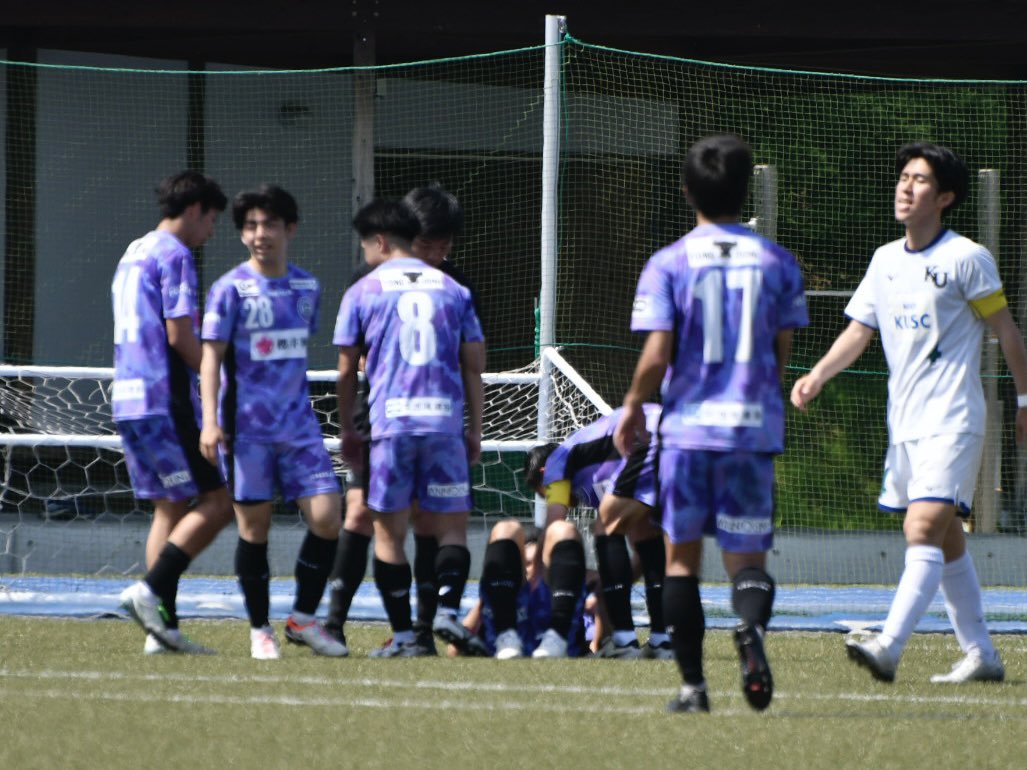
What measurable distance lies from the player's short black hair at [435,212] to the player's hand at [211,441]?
1129 millimetres

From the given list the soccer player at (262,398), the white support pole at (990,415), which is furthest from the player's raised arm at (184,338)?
the white support pole at (990,415)

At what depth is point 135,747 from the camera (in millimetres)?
4270

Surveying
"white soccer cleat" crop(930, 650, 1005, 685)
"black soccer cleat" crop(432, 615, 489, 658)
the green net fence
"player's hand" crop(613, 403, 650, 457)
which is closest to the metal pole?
the green net fence

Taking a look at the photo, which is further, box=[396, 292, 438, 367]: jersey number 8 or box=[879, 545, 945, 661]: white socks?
box=[396, 292, 438, 367]: jersey number 8

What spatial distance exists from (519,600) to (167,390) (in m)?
1.61

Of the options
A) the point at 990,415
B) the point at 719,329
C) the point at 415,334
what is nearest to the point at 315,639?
the point at 415,334

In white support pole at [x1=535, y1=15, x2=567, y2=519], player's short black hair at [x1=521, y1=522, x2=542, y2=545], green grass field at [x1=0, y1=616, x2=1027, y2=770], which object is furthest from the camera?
white support pole at [x1=535, y1=15, x2=567, y2=519]

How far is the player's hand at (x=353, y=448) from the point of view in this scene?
6484 mm

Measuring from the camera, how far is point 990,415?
12.1 m

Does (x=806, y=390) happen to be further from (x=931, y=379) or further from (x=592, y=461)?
(x=592, y=461)

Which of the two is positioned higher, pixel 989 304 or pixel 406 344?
pixel 989 304

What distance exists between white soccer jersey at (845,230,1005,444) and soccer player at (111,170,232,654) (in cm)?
249

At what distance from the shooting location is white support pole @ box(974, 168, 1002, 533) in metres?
11.7

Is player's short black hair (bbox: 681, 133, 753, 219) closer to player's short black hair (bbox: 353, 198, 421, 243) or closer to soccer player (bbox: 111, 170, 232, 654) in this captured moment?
player's short black hair (bbox: 353, 198, 421, 243)
